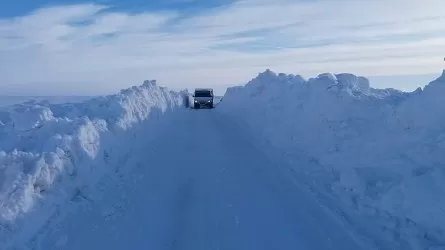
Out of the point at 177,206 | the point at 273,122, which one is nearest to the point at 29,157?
the point at 177,206

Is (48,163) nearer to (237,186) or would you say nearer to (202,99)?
(237,186)

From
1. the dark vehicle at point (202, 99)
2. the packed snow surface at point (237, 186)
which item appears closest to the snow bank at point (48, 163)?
the packed snow surface at point (237, 186)

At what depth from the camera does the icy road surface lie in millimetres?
7672

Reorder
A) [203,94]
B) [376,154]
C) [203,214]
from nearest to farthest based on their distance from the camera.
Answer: [203,214] < [376,154] < [203,94]

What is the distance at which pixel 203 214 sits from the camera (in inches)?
353

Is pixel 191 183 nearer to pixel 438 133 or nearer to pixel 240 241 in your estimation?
pixel 240 241

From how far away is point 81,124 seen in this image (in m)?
13.2

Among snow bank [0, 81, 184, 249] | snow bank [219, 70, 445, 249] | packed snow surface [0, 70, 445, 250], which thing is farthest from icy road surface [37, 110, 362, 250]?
snow bank [219, 70, 445, 249]

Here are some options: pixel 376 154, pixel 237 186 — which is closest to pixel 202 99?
pixel 376 154

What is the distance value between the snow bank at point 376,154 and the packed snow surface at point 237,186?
0.04 m

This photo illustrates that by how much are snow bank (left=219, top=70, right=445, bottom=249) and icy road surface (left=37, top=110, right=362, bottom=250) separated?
83 cm

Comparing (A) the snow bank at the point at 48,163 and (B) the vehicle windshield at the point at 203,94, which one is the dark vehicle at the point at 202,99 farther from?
(A) the snow bank at the point at 48,163

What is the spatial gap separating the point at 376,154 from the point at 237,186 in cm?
384

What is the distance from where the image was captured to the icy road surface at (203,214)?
7672 mm
